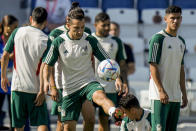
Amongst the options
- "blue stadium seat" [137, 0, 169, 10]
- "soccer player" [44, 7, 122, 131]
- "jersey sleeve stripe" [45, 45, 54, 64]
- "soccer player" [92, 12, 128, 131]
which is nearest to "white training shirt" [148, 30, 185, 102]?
"soccer player" [44, 7, 122, 131]

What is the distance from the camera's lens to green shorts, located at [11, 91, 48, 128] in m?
8.32

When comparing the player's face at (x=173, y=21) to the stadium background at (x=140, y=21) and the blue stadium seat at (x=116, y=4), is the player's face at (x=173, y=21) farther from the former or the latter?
the blue stadium seat at (x=116, y=4)

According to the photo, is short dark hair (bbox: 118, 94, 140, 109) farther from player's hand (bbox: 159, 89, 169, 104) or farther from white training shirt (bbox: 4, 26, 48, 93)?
white training shirt (bbox: 4, 26, 48, 93)

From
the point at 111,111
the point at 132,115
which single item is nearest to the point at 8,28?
the point at 132,115

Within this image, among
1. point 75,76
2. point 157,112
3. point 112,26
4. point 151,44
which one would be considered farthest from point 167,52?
point 112,26

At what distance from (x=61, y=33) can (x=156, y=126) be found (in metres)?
2.13

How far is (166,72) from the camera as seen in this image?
7828mm

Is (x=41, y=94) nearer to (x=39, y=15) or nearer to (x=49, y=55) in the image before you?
(x=49, y=55)

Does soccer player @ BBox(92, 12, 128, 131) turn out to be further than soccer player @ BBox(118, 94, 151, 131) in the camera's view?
Yes

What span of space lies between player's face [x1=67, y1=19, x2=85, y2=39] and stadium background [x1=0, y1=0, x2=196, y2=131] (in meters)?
6.73

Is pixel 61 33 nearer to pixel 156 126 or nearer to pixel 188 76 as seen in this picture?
pixel 156 126

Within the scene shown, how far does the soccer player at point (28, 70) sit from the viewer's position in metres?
8.23

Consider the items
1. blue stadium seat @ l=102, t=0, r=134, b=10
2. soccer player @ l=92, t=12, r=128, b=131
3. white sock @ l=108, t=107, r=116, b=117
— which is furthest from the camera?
blue stadium seat @ l=102, t=0, r=134, b=10

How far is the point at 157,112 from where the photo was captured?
25.5ft
